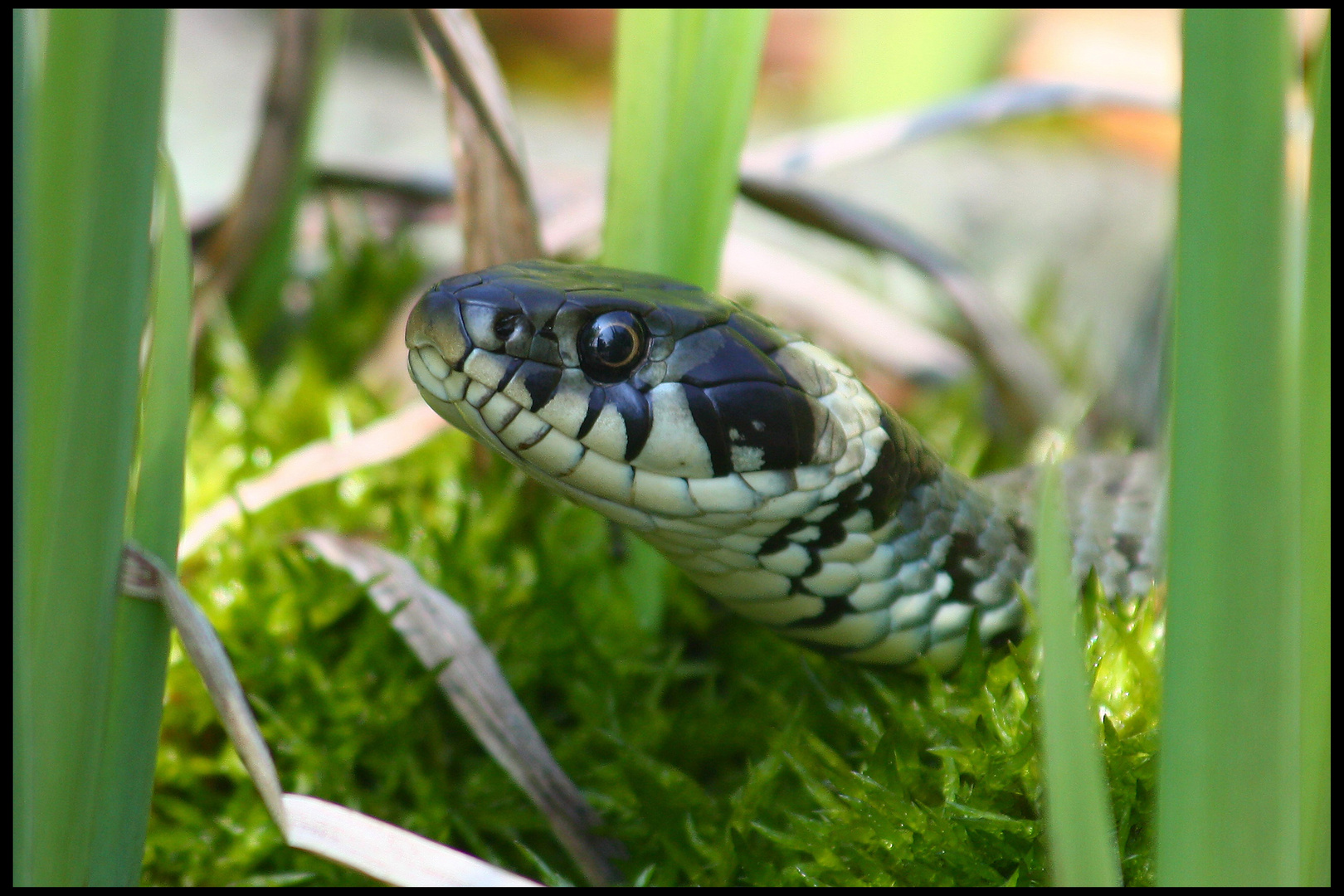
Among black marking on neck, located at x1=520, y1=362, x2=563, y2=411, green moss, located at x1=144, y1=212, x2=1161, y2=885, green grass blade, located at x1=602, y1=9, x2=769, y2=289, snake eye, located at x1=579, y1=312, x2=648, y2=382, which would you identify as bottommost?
green moss, located at x1=144, y1=212, x2=1161, y2=885

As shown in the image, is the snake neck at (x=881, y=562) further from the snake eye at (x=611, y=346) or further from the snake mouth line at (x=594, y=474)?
the snake eye at (x=611, y=346)

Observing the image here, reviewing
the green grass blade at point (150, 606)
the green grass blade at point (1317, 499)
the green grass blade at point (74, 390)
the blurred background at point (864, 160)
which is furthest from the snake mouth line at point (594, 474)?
the blurred background at point (864, 160)

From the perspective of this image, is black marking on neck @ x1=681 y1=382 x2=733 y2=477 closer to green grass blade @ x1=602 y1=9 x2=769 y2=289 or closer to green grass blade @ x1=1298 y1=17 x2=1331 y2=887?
green grass blade @ x1=602 y1=9 x2=769 y2=289

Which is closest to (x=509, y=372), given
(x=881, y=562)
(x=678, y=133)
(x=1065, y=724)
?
(x=678, y=133)

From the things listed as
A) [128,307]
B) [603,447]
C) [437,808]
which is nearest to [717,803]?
[437,808]

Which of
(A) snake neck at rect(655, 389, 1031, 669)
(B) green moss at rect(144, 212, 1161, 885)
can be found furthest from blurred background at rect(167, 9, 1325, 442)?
(A) snake neck at rect(655, 389, 1031, 669)

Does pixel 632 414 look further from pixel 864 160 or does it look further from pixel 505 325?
pixel 864 160
